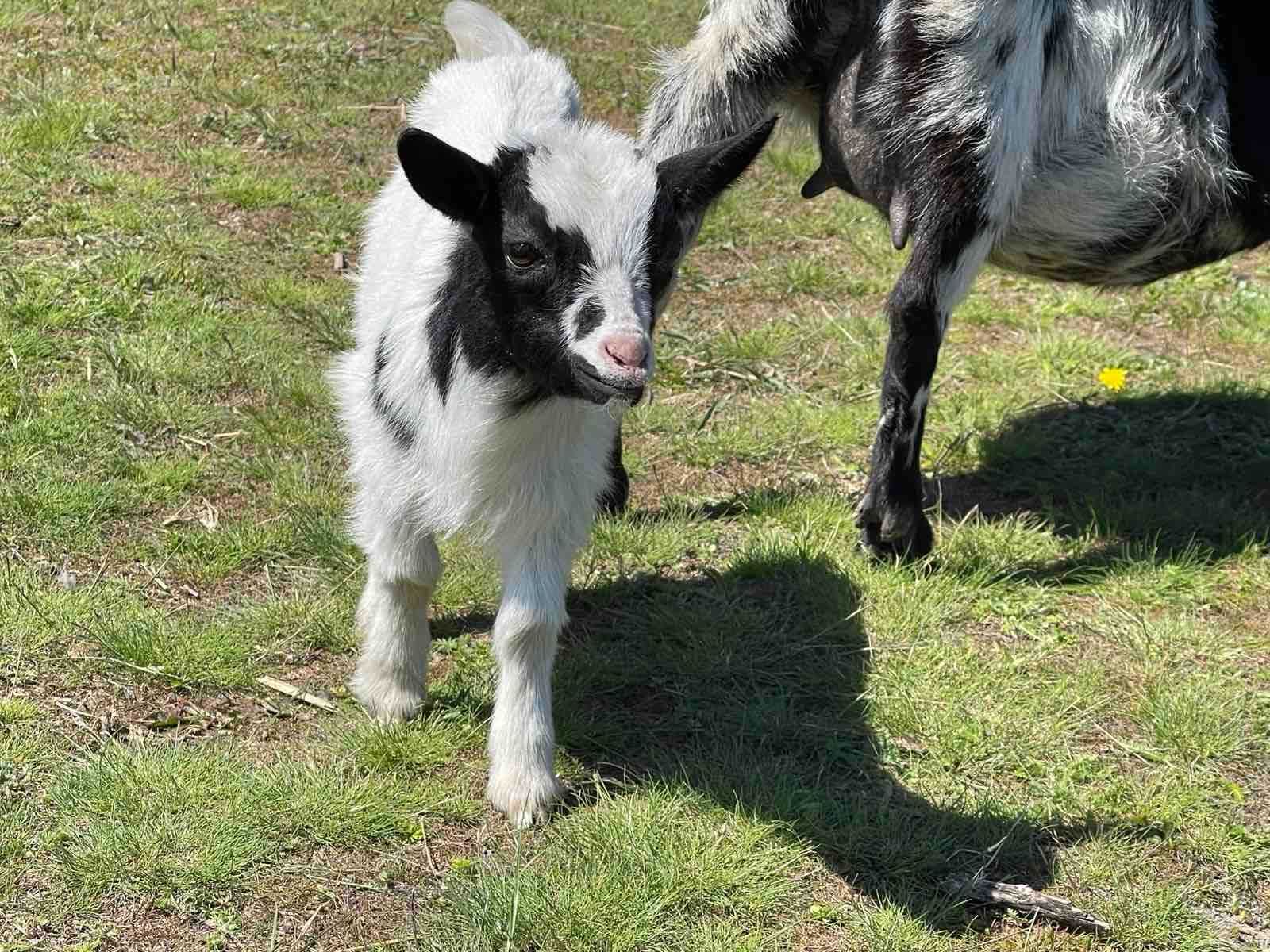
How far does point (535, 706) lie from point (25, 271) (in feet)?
11.0

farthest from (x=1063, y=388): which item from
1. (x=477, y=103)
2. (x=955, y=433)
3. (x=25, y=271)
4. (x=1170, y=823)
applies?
(x=25, y=271)

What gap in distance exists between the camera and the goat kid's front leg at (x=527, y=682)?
12.7ft

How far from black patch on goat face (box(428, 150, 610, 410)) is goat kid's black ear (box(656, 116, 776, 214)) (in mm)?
334

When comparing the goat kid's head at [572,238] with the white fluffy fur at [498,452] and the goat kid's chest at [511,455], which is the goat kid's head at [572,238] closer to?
the white fluffy fur at [498,452]

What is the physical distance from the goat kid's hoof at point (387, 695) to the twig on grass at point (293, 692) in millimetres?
139

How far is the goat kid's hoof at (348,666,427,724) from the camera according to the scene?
417 cm

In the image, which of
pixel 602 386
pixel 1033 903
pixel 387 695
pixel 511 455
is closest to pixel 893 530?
pixel 1033 903

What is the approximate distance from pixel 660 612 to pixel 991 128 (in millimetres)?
1877

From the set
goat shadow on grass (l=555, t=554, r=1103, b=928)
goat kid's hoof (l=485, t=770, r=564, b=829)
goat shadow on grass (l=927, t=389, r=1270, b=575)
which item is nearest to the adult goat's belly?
goat shadow on grass (l=927, t=389, r=1270, b=575)

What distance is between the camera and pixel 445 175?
349 cm

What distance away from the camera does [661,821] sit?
393cm

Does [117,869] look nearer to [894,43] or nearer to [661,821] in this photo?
[661,821]

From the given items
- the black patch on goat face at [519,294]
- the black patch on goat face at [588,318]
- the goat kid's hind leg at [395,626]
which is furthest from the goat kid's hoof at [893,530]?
the black patch on goat face at [588,318]

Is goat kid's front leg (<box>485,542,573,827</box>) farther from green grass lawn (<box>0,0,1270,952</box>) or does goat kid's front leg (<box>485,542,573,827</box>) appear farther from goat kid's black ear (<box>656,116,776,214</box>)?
goat kid's black ear (<box>656,116,776,214</box>)
